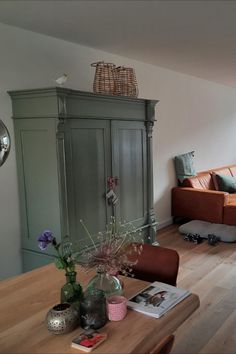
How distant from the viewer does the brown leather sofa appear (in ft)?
15.7

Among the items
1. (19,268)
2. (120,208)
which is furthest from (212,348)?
(19,268)

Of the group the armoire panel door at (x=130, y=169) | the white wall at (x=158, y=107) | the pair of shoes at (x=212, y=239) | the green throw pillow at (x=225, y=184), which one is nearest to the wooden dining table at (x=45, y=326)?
the white wall at (x=158, y=107)

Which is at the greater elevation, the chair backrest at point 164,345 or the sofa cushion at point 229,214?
the chair backrest at point 164,345

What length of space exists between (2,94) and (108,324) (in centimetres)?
216

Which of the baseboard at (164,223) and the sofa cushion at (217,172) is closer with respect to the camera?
the baseboard at (164,223)

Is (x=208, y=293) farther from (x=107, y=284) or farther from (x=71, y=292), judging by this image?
(x=71, y=292)

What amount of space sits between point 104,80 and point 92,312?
7.83 ft

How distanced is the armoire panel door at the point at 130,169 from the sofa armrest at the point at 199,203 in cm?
155

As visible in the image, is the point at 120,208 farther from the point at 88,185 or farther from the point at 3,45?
the point at 3,45

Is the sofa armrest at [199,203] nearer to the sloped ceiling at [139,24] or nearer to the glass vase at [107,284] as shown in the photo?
the sloped ceiling at [139,24]

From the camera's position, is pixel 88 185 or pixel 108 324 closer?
pixel 108 324

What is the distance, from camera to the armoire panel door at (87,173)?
274 centimetres

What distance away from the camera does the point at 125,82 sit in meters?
3.32

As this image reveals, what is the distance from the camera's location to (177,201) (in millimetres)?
5184
